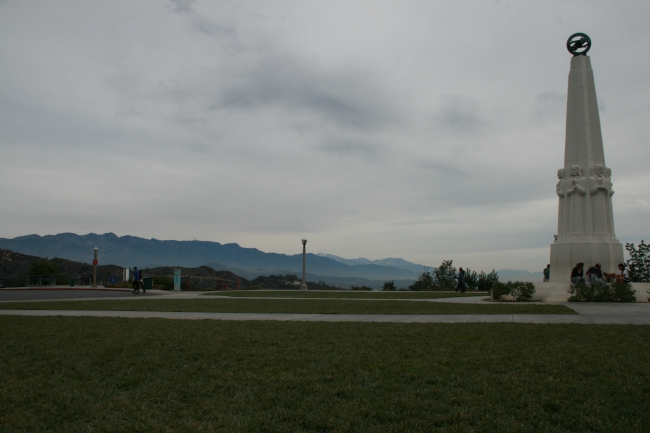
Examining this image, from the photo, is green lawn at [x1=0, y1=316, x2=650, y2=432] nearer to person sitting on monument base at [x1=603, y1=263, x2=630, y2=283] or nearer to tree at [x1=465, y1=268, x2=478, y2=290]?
person sitting on monument base at [x1=603, y1=263, x2=630, y2=283]

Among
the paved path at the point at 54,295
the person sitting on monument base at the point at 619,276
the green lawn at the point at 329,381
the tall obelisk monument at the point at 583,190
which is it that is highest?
the tall obelisk monument at the point at 583,190

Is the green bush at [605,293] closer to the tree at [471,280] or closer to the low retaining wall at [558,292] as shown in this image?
the low retaining wall at [558,292]

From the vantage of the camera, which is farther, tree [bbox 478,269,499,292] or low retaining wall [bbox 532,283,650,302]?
tree [bbox 478,269,499,292]

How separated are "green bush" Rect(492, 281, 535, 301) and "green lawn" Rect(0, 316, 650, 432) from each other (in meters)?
11.5

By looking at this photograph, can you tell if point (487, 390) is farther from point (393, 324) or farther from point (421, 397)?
point (393, 324)

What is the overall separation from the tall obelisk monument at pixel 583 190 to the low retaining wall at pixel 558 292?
1.54 m

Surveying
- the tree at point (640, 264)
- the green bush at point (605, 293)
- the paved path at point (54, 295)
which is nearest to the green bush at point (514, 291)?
the green bush at point (605, 293)

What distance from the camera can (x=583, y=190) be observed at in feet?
71.0

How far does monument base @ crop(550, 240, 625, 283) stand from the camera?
21.3 metres

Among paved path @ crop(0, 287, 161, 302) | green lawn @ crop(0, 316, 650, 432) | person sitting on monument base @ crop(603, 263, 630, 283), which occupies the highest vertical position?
person sitting on monument base @ crop(603, 263, 630, 283)

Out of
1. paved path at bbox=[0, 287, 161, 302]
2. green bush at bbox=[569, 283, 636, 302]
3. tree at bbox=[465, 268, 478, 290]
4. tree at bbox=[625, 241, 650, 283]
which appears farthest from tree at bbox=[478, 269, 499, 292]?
paved path at bbox=[0, 287, 161, 302]

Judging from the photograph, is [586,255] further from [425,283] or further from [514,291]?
[425,283]

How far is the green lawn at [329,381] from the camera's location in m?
4.51

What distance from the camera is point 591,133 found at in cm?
2214
